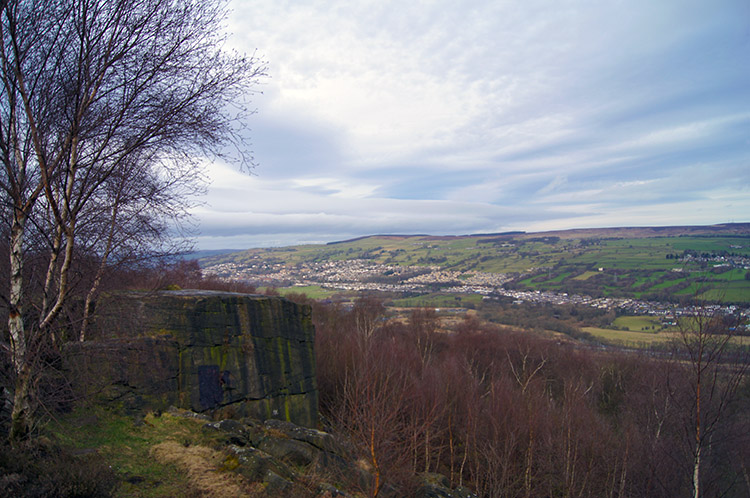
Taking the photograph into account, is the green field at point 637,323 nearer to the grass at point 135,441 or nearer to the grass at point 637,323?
the grass at point 637,323

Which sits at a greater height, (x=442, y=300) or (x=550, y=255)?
(x=550, y=255)

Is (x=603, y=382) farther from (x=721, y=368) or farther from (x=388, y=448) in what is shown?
(x=388, y=448)

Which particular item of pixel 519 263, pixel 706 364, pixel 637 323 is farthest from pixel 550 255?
pixel 706 364

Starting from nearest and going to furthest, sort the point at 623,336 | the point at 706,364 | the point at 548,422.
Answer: the point at 706,364 < the point at 548,422 < the point at 623,336

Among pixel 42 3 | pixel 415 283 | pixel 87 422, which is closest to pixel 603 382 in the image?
pixel 87 422

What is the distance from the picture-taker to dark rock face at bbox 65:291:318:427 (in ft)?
31.3

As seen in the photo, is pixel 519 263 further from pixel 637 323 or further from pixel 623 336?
pixel 623 336

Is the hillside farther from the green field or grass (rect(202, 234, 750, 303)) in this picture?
the green field

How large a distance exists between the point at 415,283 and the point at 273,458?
9186cm

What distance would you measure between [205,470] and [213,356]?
540 centimetres

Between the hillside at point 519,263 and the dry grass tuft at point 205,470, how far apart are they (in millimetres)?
42040

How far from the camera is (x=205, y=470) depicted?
22.0 feet

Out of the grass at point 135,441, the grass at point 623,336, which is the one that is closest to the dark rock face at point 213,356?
the grass at point 135,441

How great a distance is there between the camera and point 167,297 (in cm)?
1127
